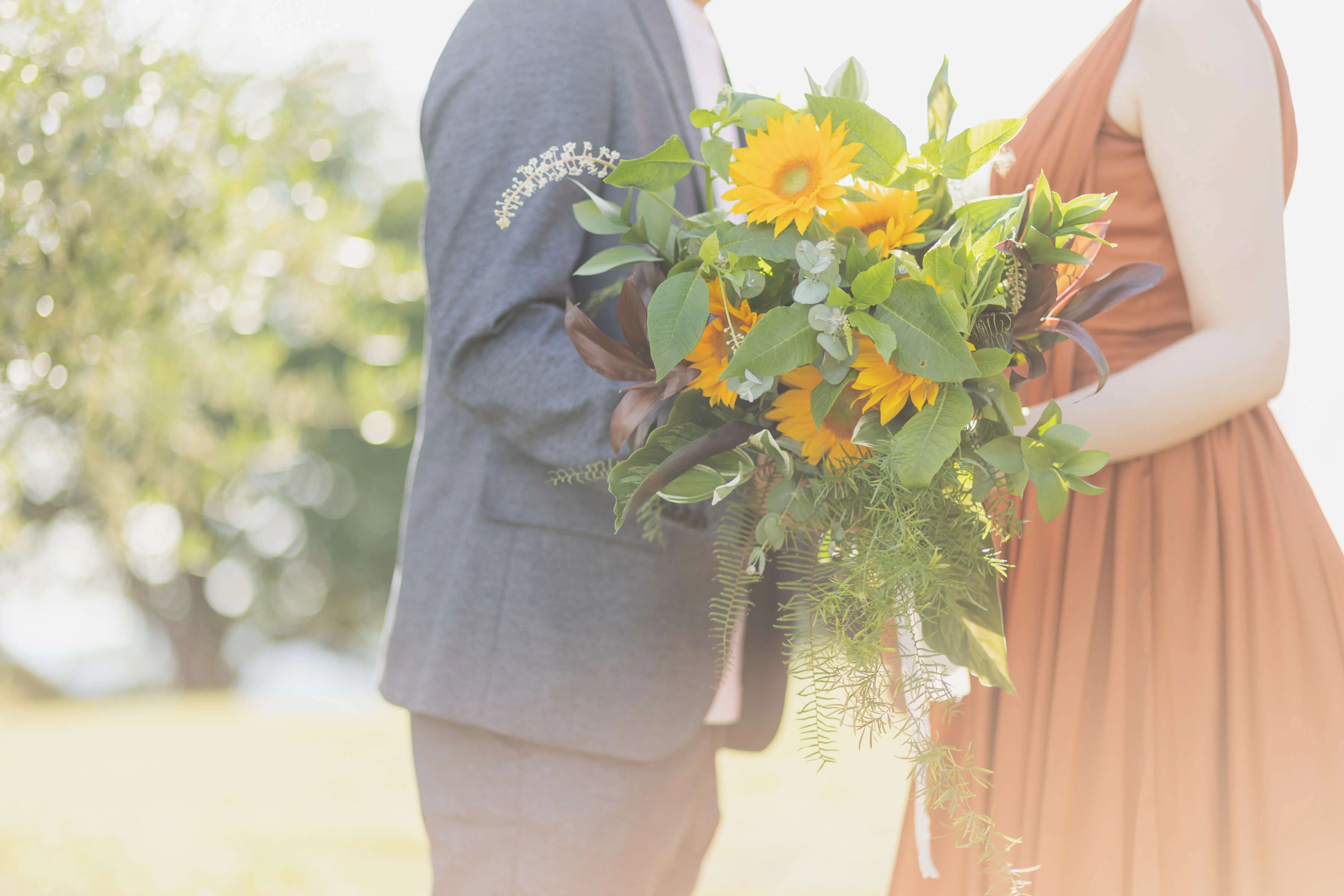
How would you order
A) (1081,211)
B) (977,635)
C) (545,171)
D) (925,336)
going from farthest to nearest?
(545,171) < (977,635) < (1081,211) < (925,336)

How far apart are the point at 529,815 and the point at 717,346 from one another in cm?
99

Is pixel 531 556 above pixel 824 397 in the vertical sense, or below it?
below

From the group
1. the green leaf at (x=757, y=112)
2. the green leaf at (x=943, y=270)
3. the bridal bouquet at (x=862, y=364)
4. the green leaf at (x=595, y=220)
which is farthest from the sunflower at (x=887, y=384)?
the green leaf at (x=595, y=220)

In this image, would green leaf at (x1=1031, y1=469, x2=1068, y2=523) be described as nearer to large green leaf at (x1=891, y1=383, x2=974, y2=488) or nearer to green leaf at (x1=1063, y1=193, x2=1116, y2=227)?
large green leaf at (x1=891, y1=383, x2=974, y2=488)

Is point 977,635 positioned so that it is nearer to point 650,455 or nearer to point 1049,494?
point 1049,494

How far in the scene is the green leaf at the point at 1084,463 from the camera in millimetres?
1181

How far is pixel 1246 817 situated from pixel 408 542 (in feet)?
4.95

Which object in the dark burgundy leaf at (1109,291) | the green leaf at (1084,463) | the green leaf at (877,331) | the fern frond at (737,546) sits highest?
the dark burgundy leaf at (1109,291)

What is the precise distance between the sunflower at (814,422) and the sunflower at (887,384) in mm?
53

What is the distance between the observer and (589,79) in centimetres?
170

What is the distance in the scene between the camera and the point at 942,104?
4.13 feet

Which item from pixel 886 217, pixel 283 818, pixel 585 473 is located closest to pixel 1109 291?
pixel 886 217

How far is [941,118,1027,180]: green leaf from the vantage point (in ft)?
3.92

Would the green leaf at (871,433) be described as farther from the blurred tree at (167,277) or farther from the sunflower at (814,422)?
the blurred tree at (167,277)
